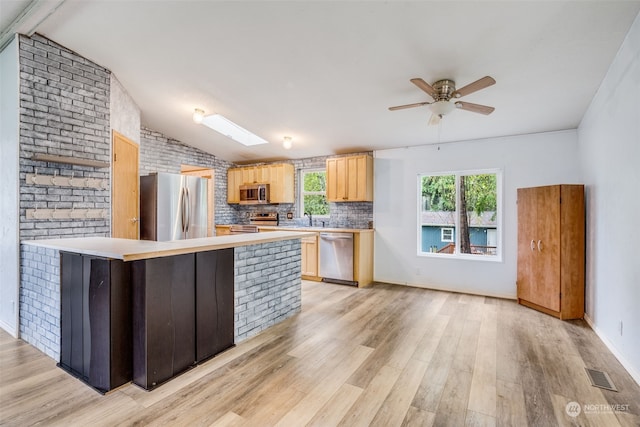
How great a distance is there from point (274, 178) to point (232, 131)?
120 centimetres

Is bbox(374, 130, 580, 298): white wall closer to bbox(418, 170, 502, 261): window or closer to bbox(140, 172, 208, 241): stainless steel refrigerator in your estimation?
bbox(418, 170, 502, 261): window

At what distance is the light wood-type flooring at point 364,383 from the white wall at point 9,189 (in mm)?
394

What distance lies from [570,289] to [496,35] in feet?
9.67

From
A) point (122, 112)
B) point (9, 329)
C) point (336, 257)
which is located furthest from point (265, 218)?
point (9, 329)

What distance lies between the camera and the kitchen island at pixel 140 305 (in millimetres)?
2070

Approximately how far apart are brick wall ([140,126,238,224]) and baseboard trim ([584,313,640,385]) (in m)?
6.22

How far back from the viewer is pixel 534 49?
2.47 metres

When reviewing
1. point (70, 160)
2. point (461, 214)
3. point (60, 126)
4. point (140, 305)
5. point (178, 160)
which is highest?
point (178, 160)

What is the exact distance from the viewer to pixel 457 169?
471cm

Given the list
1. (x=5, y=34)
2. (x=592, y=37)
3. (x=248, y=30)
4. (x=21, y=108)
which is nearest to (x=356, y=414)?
(x=248, y=30)

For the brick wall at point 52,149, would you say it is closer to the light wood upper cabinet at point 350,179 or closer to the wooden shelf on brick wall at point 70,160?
the wooden shelf on brick wall at point 70,160

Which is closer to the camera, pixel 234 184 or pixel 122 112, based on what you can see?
pixel 122 112

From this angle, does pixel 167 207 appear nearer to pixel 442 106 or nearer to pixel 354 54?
pixel 354 54

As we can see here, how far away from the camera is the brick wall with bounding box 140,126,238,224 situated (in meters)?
5.48
